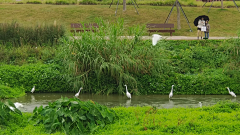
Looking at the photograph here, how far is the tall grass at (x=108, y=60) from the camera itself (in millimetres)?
14406

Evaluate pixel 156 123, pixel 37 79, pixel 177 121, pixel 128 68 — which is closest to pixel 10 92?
pixel 37 79

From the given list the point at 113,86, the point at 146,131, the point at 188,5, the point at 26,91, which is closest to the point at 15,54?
the point at 26,91

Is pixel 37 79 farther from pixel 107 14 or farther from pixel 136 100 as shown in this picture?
pixel 107 14

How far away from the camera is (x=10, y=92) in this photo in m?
14.2

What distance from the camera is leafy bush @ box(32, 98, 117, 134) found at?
818 centimetres

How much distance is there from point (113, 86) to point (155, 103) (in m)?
2.20

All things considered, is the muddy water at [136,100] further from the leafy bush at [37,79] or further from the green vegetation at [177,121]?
the green vegetation at [177,121]

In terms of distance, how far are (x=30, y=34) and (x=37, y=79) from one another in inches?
195

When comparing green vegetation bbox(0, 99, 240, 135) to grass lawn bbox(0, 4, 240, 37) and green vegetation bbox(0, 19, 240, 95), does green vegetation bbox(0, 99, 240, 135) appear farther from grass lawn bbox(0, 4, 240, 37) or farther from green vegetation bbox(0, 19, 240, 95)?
grass lawn bbox(0, 4, 240, 37)

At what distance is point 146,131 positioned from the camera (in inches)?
313

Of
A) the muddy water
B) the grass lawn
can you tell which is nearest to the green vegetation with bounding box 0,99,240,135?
the muddy water

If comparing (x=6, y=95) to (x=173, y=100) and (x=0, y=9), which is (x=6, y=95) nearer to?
(x=173, y=100)

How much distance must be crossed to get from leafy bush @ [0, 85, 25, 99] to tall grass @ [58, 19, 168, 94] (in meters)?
2.02

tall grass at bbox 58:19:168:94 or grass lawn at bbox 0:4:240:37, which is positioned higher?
grass lawn at bbox 0:4:240:37
